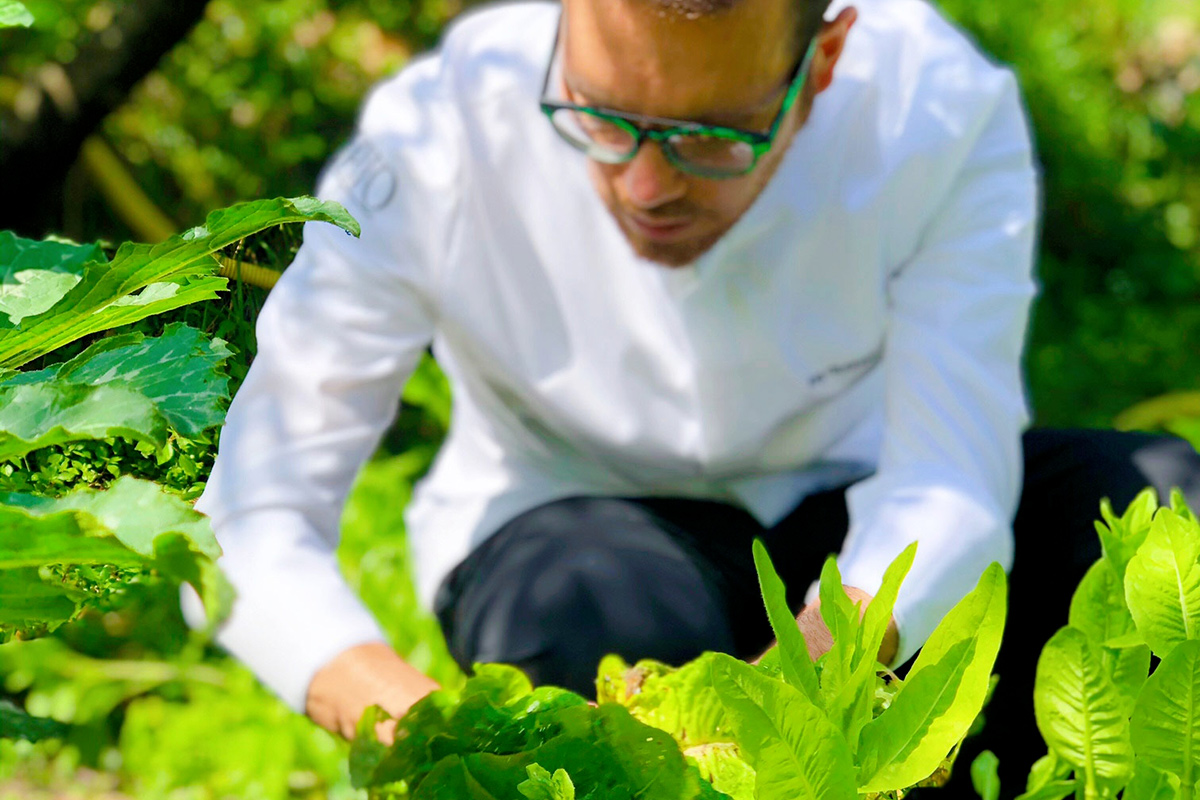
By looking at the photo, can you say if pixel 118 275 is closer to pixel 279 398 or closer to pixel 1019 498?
pixel 279 398

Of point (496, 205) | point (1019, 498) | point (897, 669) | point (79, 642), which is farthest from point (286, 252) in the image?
point (79, 642)

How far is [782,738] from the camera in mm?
686

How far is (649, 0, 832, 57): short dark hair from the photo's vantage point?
1283mm

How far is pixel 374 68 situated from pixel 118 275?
3294 mm

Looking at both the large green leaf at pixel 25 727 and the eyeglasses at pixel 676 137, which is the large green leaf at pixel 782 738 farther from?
the eyeglasses at pixel 676 137

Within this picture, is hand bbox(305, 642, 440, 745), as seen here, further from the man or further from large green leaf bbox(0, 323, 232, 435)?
large green leaf bbox(0, 323, 232, 435)

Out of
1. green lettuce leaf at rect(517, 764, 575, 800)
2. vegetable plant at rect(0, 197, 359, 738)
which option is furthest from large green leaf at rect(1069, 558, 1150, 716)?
vegetable plant at rect(0, 197, 359, 738)

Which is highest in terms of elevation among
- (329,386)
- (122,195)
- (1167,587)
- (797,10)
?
(797,10)

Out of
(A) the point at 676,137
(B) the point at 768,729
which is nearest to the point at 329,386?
(A) the point at 676,137

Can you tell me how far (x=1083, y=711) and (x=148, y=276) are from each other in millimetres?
678

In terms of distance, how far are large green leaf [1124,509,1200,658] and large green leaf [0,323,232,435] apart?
588 millimetres

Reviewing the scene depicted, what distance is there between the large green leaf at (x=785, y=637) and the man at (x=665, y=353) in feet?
2.14

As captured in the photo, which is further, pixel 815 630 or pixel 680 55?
pixel 680 55

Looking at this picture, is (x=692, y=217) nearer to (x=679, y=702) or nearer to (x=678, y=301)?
(x=678, y=301)
